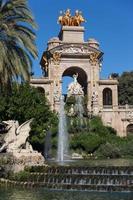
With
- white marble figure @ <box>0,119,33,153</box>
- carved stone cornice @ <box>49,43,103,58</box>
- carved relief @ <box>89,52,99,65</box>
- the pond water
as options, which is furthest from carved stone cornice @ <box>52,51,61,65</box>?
the pond water

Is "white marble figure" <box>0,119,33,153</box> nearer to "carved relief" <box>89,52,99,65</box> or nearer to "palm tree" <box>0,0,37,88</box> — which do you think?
"palm tree" <box>0,0,37,88</box>

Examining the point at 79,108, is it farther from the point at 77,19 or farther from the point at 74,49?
the point at 77,19

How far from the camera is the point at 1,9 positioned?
81.2ft

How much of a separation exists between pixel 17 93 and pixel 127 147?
42.0ft

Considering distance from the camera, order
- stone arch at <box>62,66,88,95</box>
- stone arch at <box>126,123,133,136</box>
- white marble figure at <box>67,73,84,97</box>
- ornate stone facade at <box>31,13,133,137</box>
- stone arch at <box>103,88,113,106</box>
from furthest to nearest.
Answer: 1. stone arch at <box>103,88,113,106</box>
2. stone arch at <box>62,66,88,95</box>
3. stone arch at <box>126,123,133,136</box>
4. ornate stone facade at <box>31,13,133,137</box>
5. white marble figure at <box>67,73,84,97</box>

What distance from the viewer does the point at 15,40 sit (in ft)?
81.4

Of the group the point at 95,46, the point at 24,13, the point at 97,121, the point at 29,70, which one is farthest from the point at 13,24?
the point at 95,46

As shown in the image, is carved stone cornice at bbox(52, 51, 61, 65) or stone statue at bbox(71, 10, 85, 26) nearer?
carved stone cornice at bbox(52, 51, 61, 65)

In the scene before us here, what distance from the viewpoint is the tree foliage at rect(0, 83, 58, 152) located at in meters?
A: 44.6

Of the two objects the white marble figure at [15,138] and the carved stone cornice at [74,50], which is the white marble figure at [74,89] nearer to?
the carved stone cornice at [74,50]

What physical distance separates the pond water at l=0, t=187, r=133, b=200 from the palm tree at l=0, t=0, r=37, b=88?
6665mm

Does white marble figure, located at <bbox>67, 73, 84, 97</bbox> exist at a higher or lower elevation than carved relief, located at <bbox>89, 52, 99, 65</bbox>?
lower

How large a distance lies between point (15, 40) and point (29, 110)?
20.7 m

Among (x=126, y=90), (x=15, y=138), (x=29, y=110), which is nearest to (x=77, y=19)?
(x=126, y=90)
